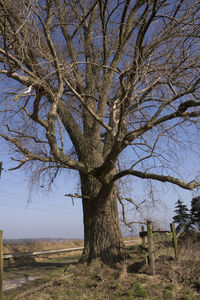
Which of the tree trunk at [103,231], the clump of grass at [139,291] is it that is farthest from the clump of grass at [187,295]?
the tree trunk at [103,231]

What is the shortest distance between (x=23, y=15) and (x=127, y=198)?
683 centimetres

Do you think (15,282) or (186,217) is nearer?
(15,282)

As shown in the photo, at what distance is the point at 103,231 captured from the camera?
782cm

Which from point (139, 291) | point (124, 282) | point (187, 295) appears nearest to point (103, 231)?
point (124, 282)

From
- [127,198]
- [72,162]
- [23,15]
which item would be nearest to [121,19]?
[23,15]

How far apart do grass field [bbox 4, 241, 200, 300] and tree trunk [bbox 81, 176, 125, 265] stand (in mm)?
322

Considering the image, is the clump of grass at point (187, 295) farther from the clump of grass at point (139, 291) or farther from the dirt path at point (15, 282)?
the dirt path at point (15, 282)

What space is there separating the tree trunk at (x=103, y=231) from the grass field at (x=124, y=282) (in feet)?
1.06

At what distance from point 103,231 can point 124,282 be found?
68.7 inches

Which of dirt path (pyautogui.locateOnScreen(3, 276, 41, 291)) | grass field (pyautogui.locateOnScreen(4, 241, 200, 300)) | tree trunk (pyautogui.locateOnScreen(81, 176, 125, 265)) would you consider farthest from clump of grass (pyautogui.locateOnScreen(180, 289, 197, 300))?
dirt path (pyautogui.locateOnScreen(3, 276, 41, 291))

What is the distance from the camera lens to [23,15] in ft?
17.7

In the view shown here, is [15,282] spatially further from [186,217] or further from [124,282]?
[186,217]

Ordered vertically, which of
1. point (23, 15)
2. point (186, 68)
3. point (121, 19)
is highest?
point (121, 19)

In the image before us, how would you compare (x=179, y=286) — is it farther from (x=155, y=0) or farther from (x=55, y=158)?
(x=155, y=0)
